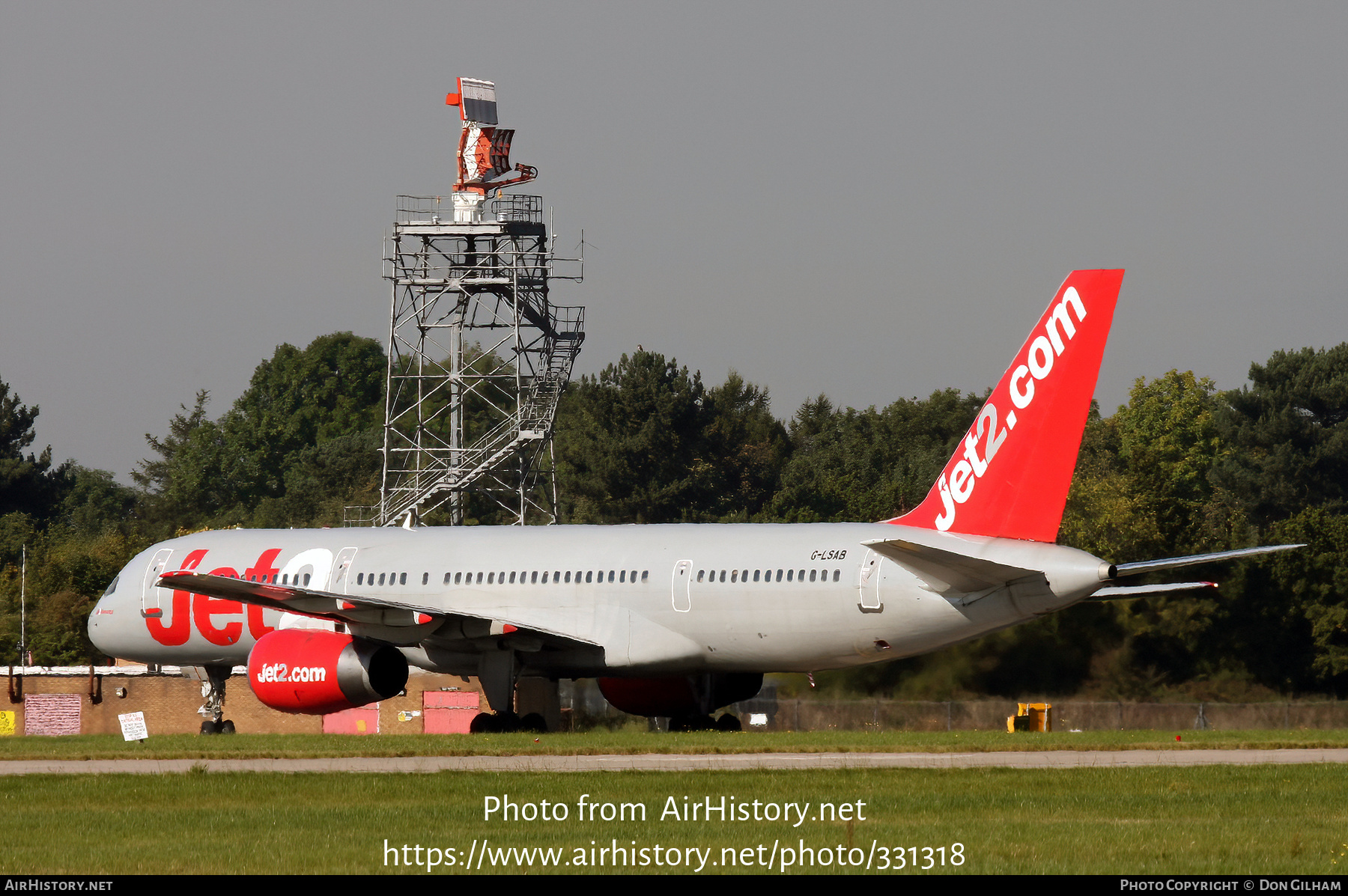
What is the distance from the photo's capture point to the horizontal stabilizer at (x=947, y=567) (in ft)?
84.6

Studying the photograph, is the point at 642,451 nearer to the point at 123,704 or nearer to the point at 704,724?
the point at 123,704

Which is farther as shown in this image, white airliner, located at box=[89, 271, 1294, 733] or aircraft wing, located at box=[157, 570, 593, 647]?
aircraft wing, located at box=[157, 570, 593, 647]

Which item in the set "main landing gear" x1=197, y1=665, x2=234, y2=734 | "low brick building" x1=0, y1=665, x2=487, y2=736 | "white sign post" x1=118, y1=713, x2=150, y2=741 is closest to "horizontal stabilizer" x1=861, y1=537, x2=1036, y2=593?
"white sign post" x1=118, y1=713, x2=150, y2=741

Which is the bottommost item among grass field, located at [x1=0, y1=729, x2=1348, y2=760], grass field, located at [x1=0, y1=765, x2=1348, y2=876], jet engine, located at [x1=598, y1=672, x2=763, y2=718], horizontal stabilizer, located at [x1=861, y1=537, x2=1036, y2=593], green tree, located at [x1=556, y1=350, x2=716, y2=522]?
grass field, located at [x1=0, y1=765, x2=1348, y2=876]

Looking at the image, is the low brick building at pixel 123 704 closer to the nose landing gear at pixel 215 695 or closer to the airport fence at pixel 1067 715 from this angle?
the nose landing gear at pixel 215 695

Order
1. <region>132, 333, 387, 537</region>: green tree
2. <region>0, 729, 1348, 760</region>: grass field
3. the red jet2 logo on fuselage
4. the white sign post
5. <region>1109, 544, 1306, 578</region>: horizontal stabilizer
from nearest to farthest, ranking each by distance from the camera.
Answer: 1. <region>0, 729, 1348, 760</region>: grass field
2. <region>1109, 544, 1306, 578</region>: horizontal stabilizer
3. the white sign post
4. the red jet2 logo on fuselage
5. <region>132, 333, 387, 537</region>: green tree

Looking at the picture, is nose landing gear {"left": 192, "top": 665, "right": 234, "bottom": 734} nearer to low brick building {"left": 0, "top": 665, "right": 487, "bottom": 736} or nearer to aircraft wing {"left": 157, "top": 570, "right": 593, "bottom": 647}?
low brick building {"left": 0, "top": 665, "right": 487, "bottom": 736}

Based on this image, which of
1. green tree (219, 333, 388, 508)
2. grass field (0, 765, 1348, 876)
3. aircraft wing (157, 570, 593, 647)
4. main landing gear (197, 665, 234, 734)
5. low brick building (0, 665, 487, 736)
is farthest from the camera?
green tree (219, 333, 388, 508)

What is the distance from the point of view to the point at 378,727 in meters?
39.4

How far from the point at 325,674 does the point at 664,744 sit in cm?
673

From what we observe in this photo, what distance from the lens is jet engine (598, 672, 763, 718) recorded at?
32.6 meters

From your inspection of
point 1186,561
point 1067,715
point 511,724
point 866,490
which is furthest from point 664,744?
point 866,490

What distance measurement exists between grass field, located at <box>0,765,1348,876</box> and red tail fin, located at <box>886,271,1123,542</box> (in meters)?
7.73

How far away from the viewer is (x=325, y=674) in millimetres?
29594
